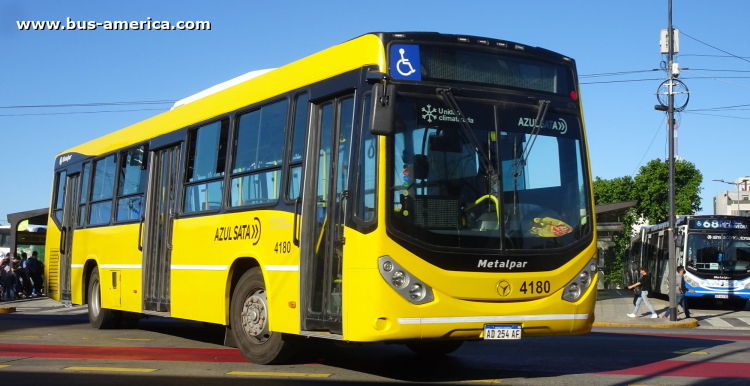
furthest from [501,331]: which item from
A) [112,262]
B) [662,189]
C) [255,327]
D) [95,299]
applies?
[662,189]

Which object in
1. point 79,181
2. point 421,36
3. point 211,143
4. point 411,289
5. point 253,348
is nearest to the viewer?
point 411,289

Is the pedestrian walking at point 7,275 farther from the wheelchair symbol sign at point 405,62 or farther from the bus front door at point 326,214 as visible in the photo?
the wheelchair symbol sign at point 405,62

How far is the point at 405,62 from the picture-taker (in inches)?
343

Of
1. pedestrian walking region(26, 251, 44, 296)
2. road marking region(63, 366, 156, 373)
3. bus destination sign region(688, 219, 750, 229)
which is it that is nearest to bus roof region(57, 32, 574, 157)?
road marking region(63, 366, 156, 373)

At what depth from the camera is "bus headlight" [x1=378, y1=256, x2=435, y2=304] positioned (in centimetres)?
816

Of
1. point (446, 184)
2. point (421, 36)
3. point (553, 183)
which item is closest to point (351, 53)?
point (421, 36)

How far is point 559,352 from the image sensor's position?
12.1 metres

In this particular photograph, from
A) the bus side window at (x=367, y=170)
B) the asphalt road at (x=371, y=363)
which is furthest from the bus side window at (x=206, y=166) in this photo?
the bus side window at (x=367, y=170)

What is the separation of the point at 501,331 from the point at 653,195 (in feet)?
222

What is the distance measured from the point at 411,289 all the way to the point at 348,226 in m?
0.90

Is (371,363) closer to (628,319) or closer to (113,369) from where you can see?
(113,369)

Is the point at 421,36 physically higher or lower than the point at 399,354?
higher

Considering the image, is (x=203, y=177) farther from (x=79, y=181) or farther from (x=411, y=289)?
(x=79, y=181)

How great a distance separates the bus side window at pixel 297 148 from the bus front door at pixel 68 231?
873 cm
